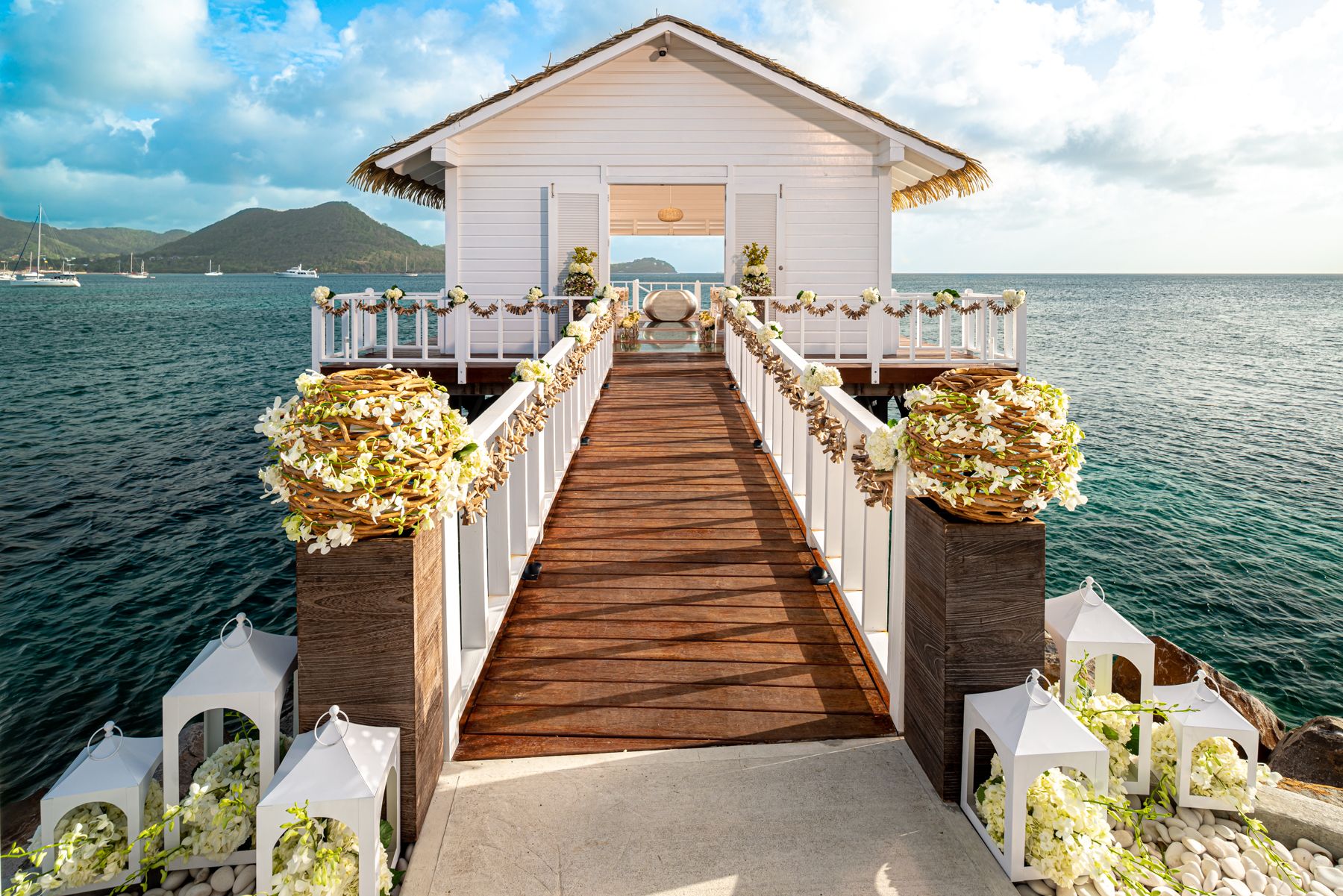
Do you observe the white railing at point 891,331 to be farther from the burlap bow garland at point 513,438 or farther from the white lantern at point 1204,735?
the white lantern at point 1204,735

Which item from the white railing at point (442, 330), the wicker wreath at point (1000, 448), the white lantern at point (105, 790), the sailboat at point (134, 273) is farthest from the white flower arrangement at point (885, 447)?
the sailboat at point (134, 273)

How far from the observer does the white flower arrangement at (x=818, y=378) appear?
185 inches

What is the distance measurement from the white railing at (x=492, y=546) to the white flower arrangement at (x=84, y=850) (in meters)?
1.01

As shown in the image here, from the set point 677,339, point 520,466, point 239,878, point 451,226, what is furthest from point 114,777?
point 677,339

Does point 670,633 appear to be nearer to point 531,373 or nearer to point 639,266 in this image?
point 531,373

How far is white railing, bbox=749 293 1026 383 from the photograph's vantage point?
1124cm

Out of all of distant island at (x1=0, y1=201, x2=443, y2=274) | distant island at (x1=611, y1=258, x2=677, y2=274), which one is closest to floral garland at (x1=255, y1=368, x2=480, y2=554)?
distant island at (x1=611, y1=258, x2=677, y2=274)

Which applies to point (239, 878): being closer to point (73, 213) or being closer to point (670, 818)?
point (670, 818)

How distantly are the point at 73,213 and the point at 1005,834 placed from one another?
195498 millimetres

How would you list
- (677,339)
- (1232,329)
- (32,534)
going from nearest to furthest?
(32,534)
(677,339)
(1232,329)

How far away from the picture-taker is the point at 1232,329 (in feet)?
185

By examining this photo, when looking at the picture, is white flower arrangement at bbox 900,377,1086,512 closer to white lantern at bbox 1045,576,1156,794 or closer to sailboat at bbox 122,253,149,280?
white lantern at bbox 1045,576,1156,794

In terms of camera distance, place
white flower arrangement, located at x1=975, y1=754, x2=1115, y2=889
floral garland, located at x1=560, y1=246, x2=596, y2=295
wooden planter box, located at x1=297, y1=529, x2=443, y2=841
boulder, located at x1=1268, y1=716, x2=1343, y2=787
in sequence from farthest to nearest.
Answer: floral garland, located at x1=560, y1=246, x2=596, y2=295
boulder, located at x1=1268, y1=716, x2=1343, y2=787
wooden planter box, located at x1=297, y1=529, x2=443, y2=841
white flower arrangement, located at x1=975, y1=754, x2=1115, y2=889

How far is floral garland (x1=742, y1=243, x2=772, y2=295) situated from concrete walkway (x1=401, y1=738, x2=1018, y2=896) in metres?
10.6
